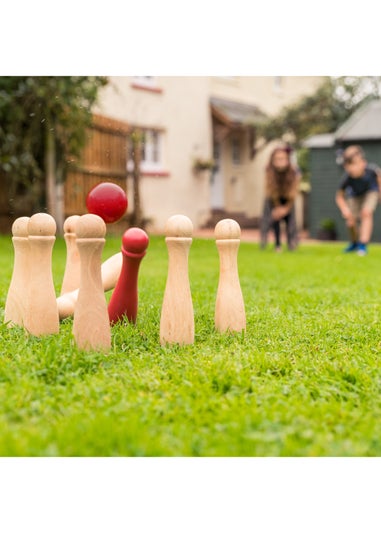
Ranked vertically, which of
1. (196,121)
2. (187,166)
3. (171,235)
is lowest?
(171,235)

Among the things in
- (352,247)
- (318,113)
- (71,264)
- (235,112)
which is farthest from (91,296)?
(318,113)

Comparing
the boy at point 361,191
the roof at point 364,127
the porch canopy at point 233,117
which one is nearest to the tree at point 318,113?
the porch canopy at point 233,117

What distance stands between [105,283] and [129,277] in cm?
18

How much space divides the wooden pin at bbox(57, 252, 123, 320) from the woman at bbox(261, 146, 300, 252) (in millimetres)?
5528

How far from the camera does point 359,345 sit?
2.31m

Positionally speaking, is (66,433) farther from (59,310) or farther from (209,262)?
(209,262)

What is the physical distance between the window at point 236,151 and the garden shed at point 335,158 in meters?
2.50

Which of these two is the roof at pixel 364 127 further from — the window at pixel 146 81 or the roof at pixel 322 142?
the window at pixel 146 81

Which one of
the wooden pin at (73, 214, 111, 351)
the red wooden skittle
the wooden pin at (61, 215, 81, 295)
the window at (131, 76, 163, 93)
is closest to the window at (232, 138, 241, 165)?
the window at (131, 76, 163, 93)

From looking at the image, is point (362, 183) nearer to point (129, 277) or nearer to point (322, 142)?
Result: point (322, 142)

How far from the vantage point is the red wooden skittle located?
223 centimetres

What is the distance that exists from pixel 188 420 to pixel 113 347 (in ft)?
2.20

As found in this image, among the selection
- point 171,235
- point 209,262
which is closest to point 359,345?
point 171,235

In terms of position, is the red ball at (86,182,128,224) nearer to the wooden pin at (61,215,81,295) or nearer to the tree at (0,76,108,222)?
the wooden pin at (61,215,81,295)
